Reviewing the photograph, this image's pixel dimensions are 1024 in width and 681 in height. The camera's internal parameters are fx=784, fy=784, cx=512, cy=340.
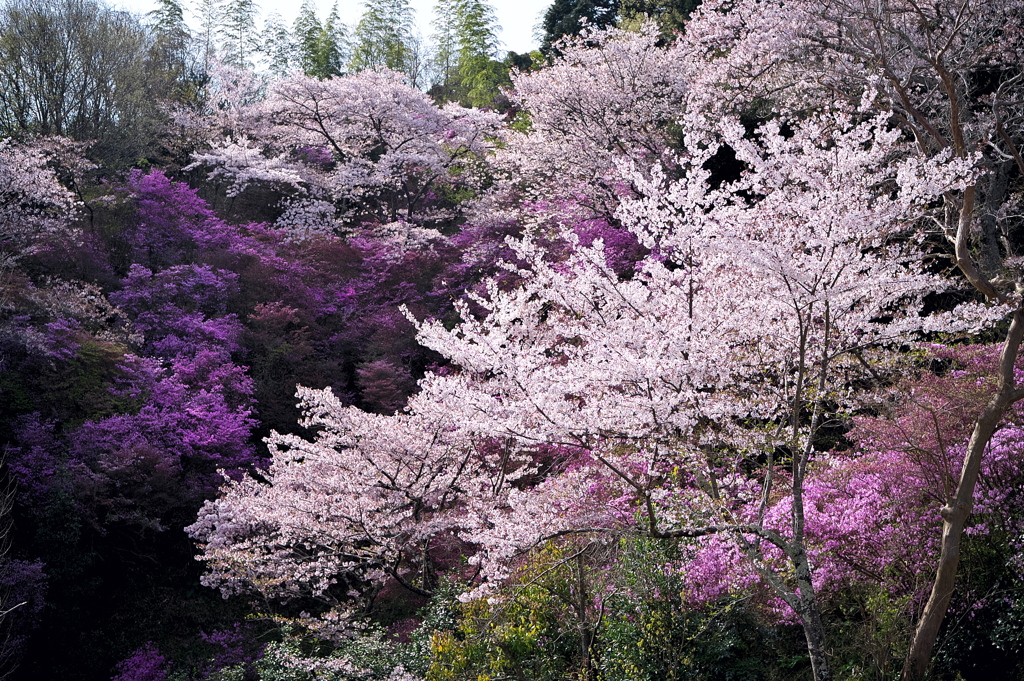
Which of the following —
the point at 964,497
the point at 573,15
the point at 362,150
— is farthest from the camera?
the point at 573,15

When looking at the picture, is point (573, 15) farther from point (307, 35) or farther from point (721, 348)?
point (721, 348)

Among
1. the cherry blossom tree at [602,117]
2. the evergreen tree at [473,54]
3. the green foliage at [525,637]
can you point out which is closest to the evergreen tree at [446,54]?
the evergreen tree at [473,54]

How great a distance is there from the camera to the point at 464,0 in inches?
1209

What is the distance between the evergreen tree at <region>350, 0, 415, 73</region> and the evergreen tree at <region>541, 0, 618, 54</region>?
6.30m

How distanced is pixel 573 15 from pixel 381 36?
8206mm

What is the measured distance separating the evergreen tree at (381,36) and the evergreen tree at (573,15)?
248 inches

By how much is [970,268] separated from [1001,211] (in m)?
5.41

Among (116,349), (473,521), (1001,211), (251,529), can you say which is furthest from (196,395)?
(1001,211)

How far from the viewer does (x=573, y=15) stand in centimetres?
2717

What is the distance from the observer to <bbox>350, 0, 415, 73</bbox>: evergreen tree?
1210 inches

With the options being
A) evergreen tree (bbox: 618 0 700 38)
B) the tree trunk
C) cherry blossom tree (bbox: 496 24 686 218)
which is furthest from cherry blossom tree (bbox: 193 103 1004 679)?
evergreen tree (bbox: 618 0 700 38)

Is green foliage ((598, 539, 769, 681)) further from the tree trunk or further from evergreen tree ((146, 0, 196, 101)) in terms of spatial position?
evergreen tree ((146, 0, 196, 101))

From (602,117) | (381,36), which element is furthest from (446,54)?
(602,117)

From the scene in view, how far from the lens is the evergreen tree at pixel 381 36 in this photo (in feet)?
101
